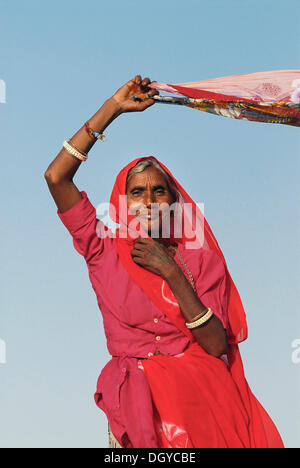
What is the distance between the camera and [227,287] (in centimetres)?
548

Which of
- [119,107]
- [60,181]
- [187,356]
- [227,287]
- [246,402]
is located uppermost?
[119,107]

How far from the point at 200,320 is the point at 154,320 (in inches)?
12.7

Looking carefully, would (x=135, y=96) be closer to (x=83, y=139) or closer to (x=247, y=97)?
(x=83, y=139)

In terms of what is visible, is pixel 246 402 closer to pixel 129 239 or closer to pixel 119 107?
pixel 129 239

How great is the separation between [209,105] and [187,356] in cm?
183

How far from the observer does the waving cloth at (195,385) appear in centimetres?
467

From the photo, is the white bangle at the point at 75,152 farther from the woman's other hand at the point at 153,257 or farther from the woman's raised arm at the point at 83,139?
the woman's other hand at the point at 153,257

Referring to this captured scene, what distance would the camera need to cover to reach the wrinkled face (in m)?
5.29

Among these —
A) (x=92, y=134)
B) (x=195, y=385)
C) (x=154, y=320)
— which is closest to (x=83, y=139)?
(x=92, y=134)

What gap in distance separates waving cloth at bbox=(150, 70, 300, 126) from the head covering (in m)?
0.61

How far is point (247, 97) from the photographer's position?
5.43 meters
